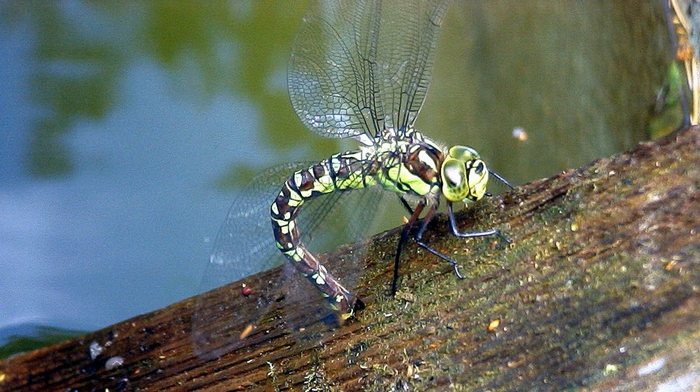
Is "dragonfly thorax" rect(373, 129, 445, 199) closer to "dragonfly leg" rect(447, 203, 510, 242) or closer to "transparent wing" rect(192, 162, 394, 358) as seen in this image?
"transparent wing" rect(192, 162, 394, 358)

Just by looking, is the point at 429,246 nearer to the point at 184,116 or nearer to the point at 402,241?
the point at 402,241

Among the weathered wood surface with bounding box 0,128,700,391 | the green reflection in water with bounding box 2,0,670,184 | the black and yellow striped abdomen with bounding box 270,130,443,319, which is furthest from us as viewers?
the green reflection in water with bounding box 2,0,670,184

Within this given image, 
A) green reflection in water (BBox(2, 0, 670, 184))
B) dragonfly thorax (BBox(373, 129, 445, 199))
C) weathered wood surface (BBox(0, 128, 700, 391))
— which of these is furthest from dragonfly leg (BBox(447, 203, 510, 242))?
green reflection in water (BBox(2, 0, 670, 184))

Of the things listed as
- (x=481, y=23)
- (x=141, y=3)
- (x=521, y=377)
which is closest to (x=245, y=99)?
(x=141, y=3)

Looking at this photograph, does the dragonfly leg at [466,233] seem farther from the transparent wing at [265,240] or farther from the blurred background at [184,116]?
the blurred background at [184,116]

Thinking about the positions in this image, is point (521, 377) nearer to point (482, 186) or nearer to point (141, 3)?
point (482, 186)
